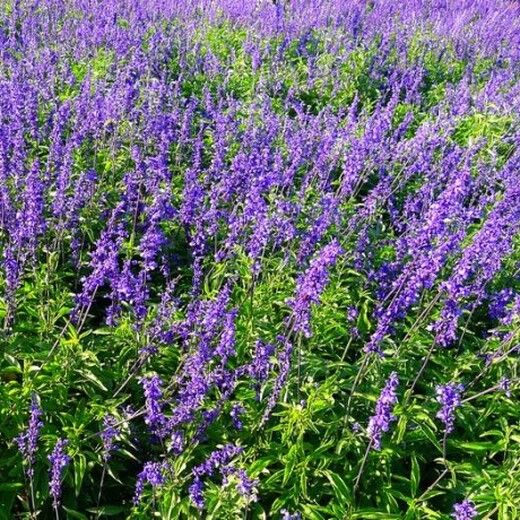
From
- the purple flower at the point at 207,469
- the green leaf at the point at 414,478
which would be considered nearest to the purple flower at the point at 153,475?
the purple flower at the point at 207,469

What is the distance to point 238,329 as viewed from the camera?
12.4ft

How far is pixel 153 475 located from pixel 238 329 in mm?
1282

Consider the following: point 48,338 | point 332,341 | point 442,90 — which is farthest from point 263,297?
point 442,90

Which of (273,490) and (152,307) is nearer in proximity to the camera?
(273,490)

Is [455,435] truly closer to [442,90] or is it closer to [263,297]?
[263,297]

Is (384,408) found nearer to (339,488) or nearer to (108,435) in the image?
(339,488)

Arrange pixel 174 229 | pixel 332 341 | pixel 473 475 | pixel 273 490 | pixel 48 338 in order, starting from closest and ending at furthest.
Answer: pixel 273 490 → pixel 473 475 → pixel 48 338 → pixel 332 341 → pixel 174 229

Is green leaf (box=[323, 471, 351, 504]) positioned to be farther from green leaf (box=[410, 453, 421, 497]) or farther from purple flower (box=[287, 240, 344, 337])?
purple flower (box=[287, 240, 344, 337])

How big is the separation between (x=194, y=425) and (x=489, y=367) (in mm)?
1863

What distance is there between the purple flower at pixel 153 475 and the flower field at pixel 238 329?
0.05 feet

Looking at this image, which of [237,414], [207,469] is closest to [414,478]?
[237,414]

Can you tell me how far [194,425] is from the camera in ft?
10.5

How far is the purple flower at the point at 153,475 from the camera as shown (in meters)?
2.64

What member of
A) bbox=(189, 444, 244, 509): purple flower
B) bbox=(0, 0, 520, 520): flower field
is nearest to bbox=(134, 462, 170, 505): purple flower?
bbox=(0, 0, 520, 520): flower field
